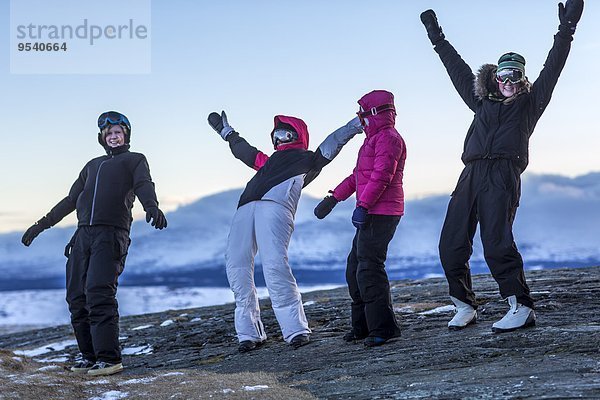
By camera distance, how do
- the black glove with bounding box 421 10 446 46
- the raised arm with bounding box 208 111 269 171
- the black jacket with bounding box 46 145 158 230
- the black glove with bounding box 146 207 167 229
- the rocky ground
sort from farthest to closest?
the raised arm with bounding box 208 111 269 171
the black jacket with bounding box 46 145 158 230
the black glove with bounding box 146 207 167 229
the black glove with bounding box 421 10 446 46
the rocky ground

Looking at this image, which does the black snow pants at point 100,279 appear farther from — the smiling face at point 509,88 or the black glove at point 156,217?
the smiling face at point 509,88

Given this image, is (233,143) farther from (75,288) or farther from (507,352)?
(507,352)

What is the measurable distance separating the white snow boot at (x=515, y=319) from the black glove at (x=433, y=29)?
7.92 feet

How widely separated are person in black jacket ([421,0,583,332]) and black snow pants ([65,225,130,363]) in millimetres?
3210

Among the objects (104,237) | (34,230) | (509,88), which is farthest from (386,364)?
(34,230)

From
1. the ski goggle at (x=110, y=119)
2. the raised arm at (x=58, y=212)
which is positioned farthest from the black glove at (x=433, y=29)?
the raised arm at (x=58, y=212)

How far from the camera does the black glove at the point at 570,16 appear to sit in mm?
5984

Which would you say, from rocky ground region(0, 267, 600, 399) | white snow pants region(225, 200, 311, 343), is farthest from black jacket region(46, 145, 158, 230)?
rocky ground region(0, 267, 600, 399)

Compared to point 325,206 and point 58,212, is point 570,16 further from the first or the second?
point 58,212

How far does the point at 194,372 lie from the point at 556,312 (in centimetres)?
343

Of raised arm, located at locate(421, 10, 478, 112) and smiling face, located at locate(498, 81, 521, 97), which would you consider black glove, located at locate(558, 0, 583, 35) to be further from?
raised arm, located at locate(421, 10, 478, 112)

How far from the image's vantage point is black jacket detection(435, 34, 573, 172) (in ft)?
19.7

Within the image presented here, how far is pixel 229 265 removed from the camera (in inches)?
284

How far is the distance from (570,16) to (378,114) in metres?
1.74
